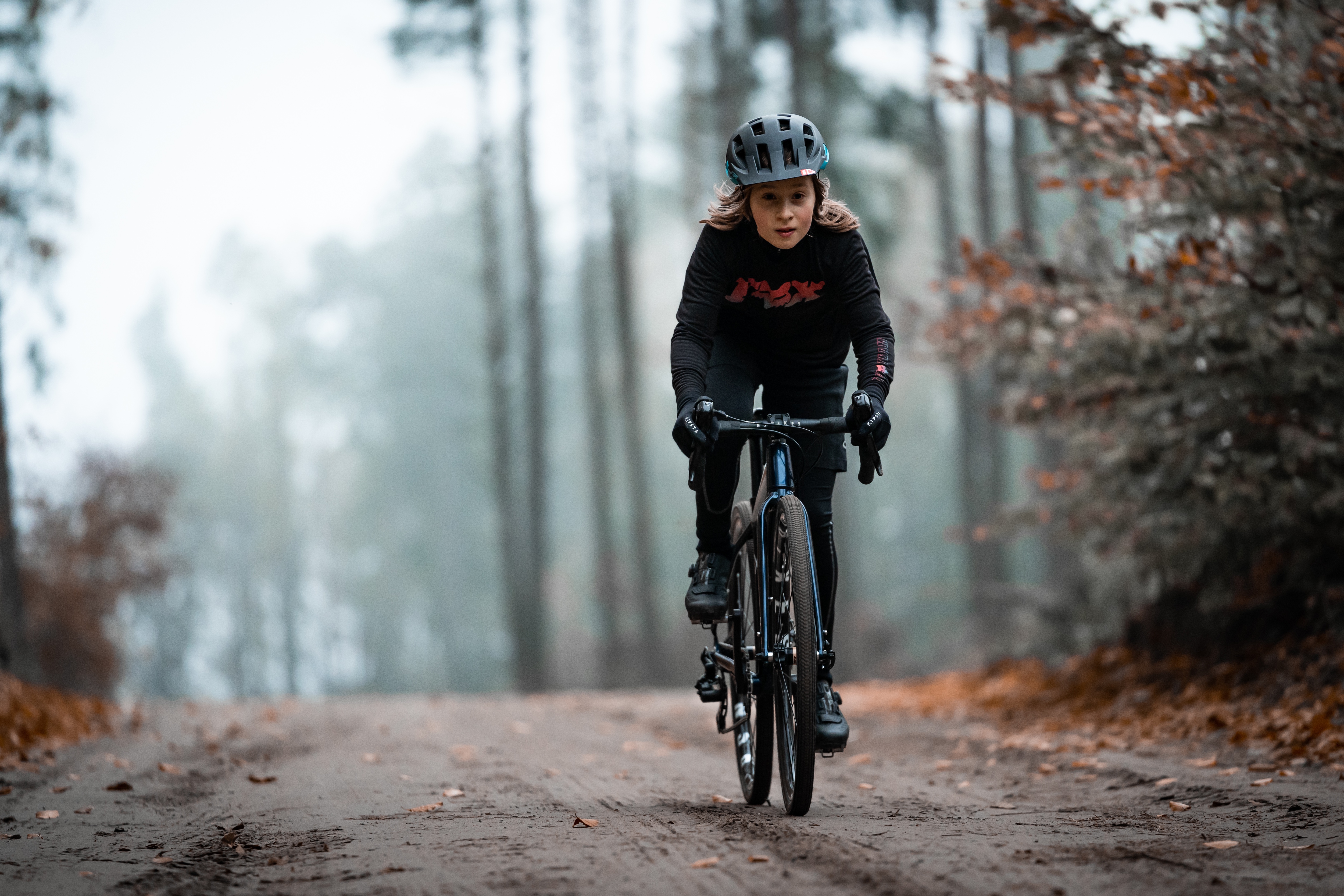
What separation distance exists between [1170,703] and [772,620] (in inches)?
188

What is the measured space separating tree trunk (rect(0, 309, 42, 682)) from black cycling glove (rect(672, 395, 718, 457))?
969 centimetres

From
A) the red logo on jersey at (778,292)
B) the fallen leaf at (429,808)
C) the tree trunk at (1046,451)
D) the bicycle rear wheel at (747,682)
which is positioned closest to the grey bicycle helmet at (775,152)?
the red logo on jersey at (778,292)

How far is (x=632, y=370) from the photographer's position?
2759cm

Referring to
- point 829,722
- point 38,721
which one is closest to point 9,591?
point 38,721

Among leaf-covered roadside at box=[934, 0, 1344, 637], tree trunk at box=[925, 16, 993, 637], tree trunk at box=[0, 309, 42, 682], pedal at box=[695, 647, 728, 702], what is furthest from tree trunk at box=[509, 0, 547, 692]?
pedal at box=[695, 647, 728, 702]

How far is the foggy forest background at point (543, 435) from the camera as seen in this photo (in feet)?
67.8

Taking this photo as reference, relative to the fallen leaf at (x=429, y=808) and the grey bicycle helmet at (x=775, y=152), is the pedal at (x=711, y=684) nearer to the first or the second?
the fallen leaf at (x=429, y=808)

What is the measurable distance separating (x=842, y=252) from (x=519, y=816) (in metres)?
2.62

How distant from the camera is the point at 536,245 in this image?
26.8 m

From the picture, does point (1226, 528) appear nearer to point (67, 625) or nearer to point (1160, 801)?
point (1160, 801)

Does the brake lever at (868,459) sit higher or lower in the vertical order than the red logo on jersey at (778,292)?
lower

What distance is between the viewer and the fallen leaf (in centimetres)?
503

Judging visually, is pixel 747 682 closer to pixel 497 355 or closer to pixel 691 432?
pixel 691 432

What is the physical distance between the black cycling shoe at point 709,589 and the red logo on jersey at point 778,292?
117 cm
